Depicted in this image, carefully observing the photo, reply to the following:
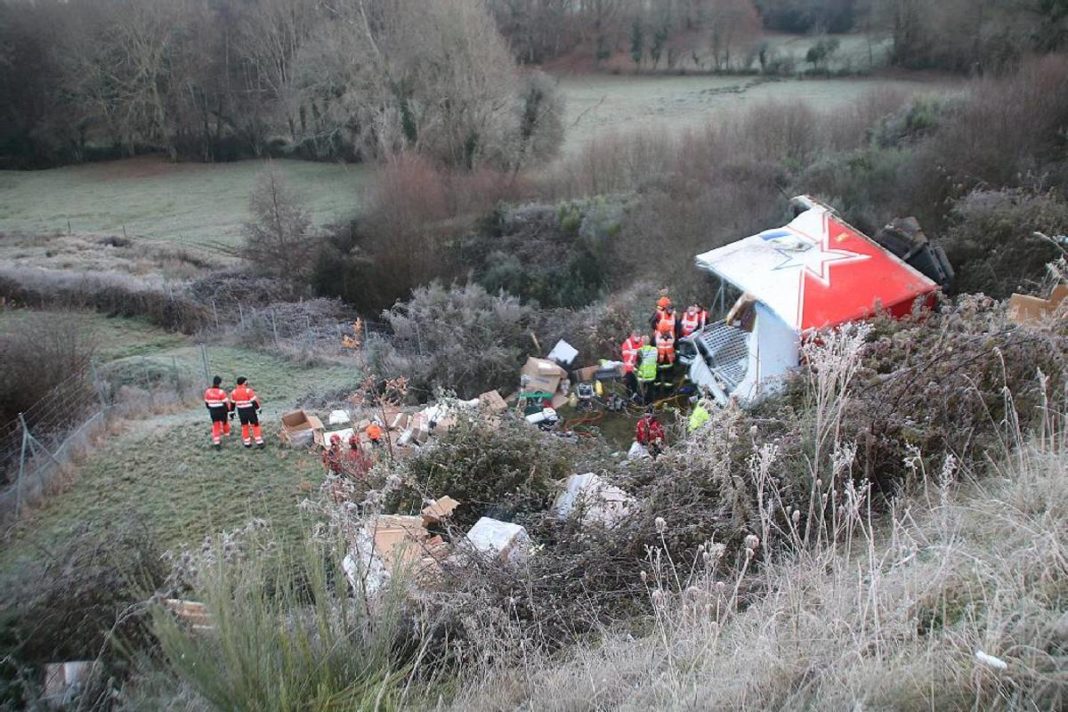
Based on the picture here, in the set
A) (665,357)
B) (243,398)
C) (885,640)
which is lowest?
(665,357)

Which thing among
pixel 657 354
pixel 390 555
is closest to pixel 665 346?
pixel 657 354

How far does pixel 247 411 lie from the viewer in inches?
404

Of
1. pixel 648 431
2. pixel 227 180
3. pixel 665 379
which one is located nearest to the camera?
pixel 648 431

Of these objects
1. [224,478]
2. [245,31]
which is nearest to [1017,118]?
[224,478]

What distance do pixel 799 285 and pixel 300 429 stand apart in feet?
22.6

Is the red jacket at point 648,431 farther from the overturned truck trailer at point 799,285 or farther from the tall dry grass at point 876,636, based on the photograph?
the tall dry grass at point 876,636

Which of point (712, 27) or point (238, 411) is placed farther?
point (712, 27)

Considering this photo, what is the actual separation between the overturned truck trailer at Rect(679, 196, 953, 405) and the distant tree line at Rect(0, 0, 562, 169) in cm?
1901

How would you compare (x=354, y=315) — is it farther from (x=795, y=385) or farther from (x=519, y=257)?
(x=795, y=385)

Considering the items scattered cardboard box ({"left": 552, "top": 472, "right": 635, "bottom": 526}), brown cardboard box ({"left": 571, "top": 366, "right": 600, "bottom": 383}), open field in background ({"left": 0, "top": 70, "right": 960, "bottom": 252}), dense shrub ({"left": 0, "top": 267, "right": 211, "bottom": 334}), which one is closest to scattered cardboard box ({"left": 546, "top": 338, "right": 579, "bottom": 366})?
brown cardboard box ({"left": 571, "top": 366, "right": 600, "bottom": 383})

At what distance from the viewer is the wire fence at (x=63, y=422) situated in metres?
9.35

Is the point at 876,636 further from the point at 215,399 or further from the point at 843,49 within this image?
the point at 843,49

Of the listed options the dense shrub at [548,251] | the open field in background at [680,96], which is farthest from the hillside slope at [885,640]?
the open field in background at [680,96]

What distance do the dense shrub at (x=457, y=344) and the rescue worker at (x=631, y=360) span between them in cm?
234
